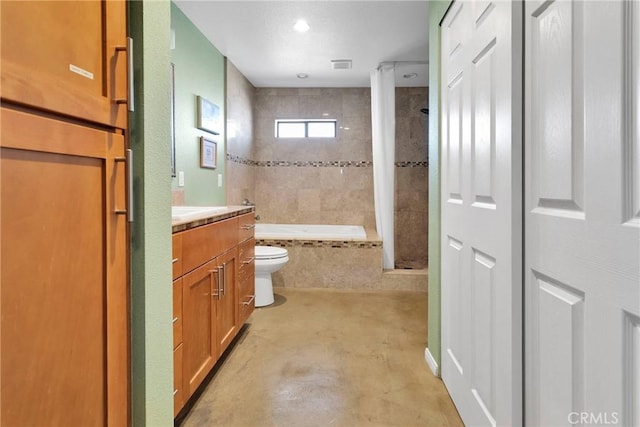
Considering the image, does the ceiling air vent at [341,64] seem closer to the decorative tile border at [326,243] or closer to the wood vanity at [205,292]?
the decorative tile border at [326,243]

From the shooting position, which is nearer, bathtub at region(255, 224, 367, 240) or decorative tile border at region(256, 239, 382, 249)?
decorative tile border at region(256, 239, 382, 249)

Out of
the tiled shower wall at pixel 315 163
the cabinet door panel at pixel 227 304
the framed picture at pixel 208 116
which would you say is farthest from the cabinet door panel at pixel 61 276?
the tiled shower wall at pixel 315 163

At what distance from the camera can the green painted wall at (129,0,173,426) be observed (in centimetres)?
102

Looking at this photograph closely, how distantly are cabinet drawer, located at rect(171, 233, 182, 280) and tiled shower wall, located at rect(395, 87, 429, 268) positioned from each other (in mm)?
3533

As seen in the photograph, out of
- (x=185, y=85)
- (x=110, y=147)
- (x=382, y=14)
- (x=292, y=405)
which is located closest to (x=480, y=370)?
(x=292, y=405)

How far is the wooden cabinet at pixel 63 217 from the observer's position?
2.24 ft

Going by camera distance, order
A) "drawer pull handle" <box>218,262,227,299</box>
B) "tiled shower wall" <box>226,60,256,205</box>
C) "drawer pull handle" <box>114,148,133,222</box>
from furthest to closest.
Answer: "tiled shower wall" <box>226,60,256,205</box>
"drawer pull handle" <box>218,262,227,299</box>
"drawer pull handle" <box>114,148,133,222</box>

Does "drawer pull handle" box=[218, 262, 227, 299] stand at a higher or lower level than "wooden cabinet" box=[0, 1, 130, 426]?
lower

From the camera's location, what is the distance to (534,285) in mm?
1100

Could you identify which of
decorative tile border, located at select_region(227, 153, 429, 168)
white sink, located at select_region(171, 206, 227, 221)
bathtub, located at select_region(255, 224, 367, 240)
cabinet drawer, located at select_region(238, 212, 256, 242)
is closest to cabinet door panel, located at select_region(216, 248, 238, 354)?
cabinet drawer, located at select_region(238, 212, 256, 242)

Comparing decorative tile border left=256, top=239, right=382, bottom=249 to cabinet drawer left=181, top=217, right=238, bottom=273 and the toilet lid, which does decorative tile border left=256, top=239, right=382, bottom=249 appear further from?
cabinet drawer left=181, top=217, right=238, bottom=273

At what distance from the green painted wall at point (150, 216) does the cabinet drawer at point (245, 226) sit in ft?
3.88

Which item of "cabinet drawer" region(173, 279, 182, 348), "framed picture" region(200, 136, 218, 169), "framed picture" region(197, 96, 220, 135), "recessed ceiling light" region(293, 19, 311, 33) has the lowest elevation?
"cabinet drawer" region(173, 279, 182, 348)

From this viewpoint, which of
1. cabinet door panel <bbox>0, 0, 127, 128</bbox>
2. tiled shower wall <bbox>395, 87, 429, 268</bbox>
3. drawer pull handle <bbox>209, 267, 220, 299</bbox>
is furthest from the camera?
tiled shower wall <bbox>395, 87, 429, 268</bbox>
